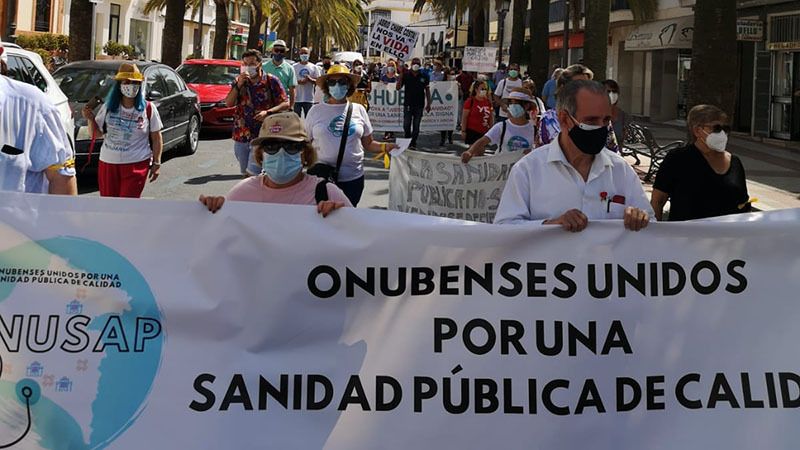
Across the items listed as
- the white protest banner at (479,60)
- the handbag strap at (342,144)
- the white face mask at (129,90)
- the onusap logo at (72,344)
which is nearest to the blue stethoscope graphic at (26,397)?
the onusap logo at (72,344)

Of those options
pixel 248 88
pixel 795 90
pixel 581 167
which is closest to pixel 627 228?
pixel 581 167

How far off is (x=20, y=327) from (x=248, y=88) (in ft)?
25.7

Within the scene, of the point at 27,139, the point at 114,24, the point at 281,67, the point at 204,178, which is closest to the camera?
the point at 27,139

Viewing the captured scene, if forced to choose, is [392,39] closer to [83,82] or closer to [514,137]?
[83,82]

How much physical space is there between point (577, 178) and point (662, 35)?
108 feet

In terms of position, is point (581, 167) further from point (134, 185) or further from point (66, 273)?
point (134, 185)

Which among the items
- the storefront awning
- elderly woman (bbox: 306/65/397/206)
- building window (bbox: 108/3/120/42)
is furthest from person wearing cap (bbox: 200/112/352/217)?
building window (bbox: 108/3/120/42)

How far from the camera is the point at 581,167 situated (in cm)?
445

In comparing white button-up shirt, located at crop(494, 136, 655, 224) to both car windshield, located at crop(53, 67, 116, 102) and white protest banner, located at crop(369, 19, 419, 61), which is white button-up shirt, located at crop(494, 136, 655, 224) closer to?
car windshield, located at crop(53, 67, 116, 102)

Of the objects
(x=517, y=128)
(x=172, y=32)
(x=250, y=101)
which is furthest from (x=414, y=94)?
(x=517, y=128)

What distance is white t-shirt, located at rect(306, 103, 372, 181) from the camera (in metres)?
7.70

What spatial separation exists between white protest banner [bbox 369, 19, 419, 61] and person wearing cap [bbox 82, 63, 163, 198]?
15.4 metres

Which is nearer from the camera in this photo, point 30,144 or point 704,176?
point 30,144

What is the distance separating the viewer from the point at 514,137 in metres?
8.93
